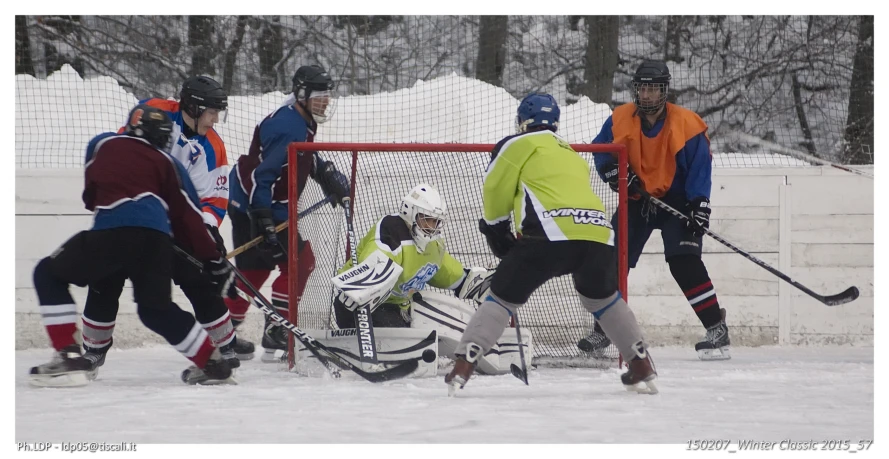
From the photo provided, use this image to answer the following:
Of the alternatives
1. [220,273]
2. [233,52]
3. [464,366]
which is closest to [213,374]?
[220,273]

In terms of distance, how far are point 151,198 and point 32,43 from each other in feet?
15.0

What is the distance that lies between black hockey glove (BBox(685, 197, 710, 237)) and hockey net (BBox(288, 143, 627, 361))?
344mm

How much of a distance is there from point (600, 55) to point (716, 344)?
317 centimetres

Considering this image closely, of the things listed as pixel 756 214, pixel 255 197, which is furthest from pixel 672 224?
pixel 255 197

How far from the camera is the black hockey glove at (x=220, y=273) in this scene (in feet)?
13.4

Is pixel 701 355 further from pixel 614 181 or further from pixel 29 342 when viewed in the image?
pixel 29 342

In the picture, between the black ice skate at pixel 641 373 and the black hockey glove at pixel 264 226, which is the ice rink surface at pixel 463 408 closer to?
the black ice skate at pixel 641 373

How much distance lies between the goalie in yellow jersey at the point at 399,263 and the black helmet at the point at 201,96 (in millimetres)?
830

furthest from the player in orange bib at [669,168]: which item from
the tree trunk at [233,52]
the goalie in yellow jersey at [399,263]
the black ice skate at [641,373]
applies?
the tree trunk at [233,52]

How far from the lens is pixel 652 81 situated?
4656mm

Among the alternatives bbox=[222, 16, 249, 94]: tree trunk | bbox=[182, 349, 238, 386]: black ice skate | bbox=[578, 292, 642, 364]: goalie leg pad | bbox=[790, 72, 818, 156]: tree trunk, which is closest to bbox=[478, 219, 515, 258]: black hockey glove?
bbox=[578, 292, 642, 364]: goalie leg pad

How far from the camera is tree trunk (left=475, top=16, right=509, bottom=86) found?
7484 mm

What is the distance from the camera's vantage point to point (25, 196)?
5.67m

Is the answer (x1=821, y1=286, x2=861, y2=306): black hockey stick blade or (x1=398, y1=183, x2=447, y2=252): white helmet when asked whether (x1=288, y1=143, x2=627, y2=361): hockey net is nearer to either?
(x1=398, y1=183, x2=447, y2=252): white helmet
